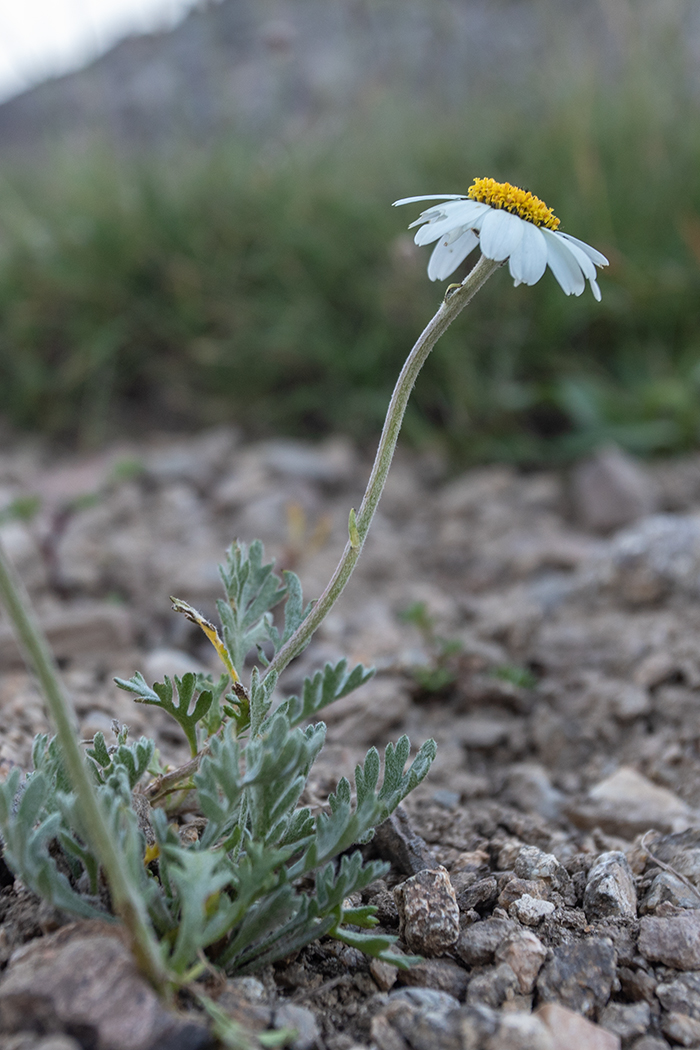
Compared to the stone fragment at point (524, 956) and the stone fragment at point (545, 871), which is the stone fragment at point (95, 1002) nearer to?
the stone fragment at point (524, 956)

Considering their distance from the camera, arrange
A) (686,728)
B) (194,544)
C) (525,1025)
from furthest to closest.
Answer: (194,544) < (686,728) < (525,1025)

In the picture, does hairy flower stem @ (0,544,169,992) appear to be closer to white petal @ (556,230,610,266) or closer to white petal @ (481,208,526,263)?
white petal @ (481,208,526,263)

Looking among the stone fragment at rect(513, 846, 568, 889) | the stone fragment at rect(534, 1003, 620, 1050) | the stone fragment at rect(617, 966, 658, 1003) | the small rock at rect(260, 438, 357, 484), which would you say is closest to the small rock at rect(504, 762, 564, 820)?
the stone fragment at rect(513, 846, 568, 889)

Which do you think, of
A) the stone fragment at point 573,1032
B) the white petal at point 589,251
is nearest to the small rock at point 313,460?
the white petal at point 589,251

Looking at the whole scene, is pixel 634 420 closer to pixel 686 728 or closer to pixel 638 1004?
pixel 686 728

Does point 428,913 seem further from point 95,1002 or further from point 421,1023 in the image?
point 95,1002

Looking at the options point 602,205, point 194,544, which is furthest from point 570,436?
point 194,544
